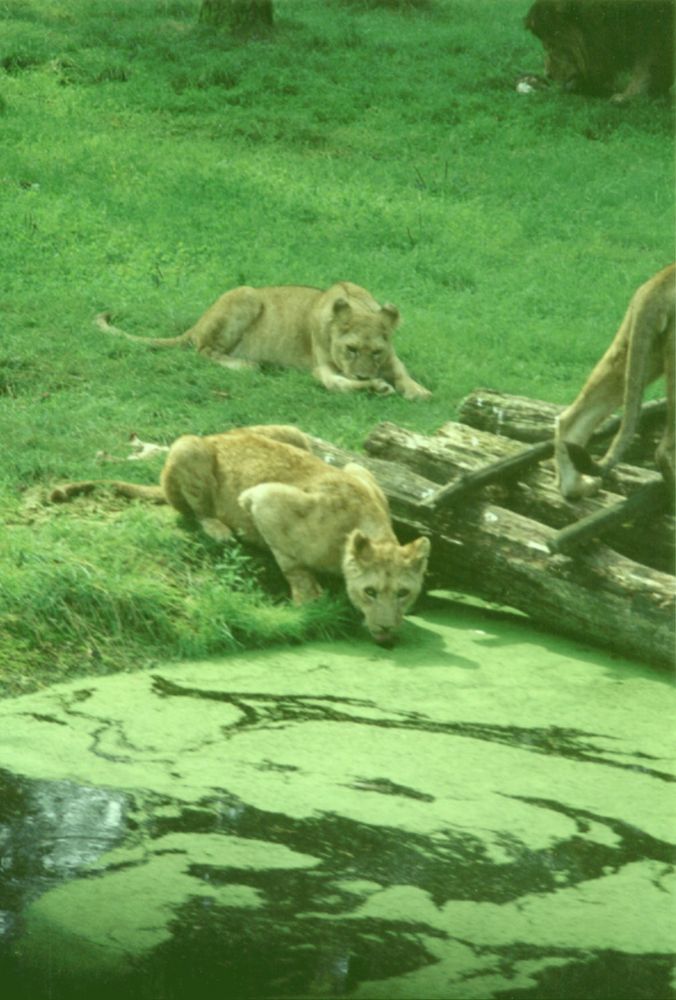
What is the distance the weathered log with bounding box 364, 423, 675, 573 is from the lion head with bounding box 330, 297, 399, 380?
11.1 feet

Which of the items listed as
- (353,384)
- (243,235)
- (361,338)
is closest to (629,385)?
(353,384)

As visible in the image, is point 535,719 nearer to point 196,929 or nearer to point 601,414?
point 601,414

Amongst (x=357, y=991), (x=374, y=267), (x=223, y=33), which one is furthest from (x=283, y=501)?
(x=223, y=33)

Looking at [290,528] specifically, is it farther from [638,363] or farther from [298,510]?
[638,363]

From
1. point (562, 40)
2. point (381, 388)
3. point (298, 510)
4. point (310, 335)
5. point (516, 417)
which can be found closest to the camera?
point (298, 510)

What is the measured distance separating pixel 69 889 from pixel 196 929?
1.43ft

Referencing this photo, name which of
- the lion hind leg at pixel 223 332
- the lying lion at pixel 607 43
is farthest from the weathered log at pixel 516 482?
the lying lion at pixel 607 43

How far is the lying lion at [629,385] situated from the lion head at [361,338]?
14.7 ft

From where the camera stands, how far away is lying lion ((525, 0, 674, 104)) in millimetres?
20531

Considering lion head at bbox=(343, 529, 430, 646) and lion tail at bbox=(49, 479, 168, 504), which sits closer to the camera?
lion head at bbox=(343, 529, 430, 646)

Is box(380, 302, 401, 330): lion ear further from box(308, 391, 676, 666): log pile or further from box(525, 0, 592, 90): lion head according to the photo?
box(525, 0, 592, 90): lion head

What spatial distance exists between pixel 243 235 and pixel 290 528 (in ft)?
27.5

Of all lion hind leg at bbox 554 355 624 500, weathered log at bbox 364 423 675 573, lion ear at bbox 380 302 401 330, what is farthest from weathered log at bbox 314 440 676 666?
lion ear at bbox 380 302 401 330

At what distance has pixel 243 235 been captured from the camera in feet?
51.9
